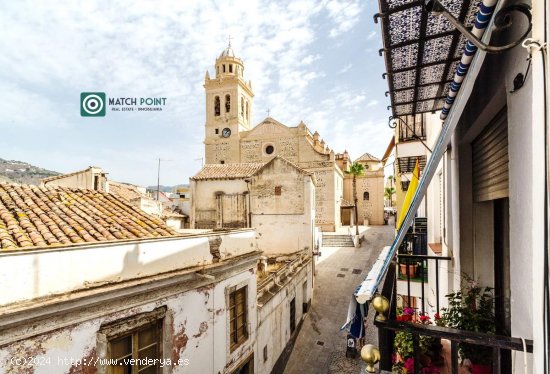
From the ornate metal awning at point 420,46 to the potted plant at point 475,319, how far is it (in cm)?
262

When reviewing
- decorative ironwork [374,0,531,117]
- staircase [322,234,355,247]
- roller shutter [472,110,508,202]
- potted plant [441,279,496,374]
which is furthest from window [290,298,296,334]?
staircase [322,234,355,247]

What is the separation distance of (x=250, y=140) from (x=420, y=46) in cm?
3324

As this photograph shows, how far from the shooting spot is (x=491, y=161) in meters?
3.04

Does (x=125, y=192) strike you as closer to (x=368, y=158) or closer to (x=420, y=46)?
(x=420, y=46)

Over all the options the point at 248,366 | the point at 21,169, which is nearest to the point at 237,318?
the point at 248,366

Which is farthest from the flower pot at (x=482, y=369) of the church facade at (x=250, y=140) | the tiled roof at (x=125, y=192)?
the church facade at (x=250, y=140)

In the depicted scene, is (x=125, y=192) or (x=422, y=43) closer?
(x=422, y=43)

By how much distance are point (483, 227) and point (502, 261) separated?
1.91 feet

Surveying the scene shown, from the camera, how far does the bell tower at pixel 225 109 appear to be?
1433 inches

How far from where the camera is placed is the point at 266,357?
35.4 feet

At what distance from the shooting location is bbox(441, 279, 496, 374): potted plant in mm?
2828

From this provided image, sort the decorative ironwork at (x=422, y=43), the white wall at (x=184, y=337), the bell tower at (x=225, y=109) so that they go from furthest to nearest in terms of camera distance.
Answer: the bell tower at (x=225, y=109) → the white wall at (x=184, y=337) → the decorative ironwork at (x=422, y=43)

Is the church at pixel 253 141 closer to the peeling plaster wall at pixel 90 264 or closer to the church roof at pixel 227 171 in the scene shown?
the church roof at pixel 227 171

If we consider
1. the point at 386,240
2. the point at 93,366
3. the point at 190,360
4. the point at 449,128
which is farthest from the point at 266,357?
the point at 386,240
